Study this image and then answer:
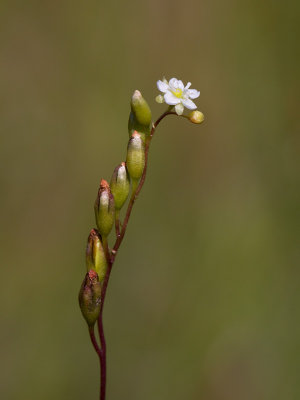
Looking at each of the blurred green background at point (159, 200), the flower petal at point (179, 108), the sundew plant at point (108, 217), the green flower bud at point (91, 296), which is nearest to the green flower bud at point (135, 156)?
the sundew plant at point (108, 217)

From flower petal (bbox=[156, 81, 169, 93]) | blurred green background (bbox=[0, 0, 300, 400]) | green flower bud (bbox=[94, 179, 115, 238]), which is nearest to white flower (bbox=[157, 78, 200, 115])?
flower petal (bbox=[156, 81, 169, 93])

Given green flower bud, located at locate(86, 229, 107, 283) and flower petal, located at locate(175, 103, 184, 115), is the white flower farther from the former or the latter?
green flower bud, located at locate(86, 229, 107, 283)

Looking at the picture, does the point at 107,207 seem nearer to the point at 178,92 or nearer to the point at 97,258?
the point at 97,258

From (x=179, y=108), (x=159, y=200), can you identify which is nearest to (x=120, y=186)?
(x=179, y=108)

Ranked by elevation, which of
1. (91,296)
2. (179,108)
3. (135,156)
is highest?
(179,108)

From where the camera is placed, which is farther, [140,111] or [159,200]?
[159,200]

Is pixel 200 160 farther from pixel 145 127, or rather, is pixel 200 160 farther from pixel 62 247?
pixel 145 127

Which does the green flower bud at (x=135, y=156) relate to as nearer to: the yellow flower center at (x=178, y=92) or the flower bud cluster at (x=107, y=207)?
the flower bud cluster at (x=107, y=207)
